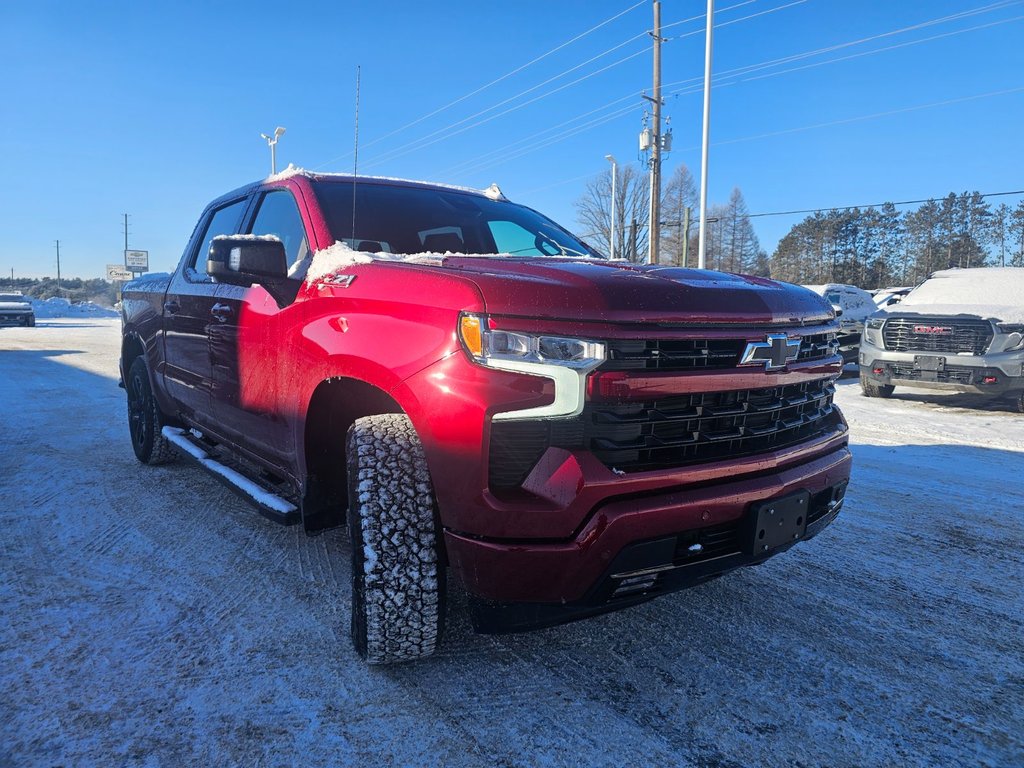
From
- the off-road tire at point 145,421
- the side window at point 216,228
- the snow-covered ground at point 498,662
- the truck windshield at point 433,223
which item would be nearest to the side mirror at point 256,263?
the truck windshield at point 433,223

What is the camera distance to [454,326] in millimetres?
1895

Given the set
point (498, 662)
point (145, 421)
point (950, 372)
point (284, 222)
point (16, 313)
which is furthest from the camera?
point (16, 313)

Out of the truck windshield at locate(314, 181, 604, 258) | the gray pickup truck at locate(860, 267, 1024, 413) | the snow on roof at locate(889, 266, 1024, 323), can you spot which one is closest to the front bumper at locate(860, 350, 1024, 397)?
the gray pickup truck at locate(860, 267, 1024, 413)

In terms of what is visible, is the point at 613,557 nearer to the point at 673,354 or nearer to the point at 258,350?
the point at 673,354

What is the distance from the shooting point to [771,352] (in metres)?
2.17

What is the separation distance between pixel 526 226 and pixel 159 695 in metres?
2.68

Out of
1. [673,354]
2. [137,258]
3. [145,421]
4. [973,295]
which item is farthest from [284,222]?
[137,258]

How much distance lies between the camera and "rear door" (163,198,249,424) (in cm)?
353

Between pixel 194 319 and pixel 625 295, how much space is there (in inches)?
107

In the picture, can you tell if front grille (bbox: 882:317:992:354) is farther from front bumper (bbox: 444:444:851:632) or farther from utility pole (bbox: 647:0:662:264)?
utility pole (bbox: 647:0:662:264)

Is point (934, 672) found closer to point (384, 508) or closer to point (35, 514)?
point (384, 508)

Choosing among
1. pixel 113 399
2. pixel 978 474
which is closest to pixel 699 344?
pixel 978 474

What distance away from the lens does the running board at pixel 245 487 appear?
103 inches

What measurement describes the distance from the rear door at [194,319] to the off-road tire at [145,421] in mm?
571
